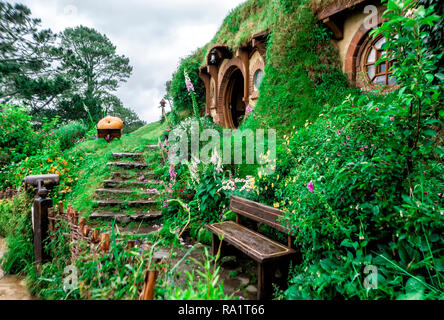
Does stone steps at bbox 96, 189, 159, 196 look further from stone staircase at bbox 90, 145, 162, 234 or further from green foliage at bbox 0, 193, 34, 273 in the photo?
green foliage at bbox 0, 193, 34, 273

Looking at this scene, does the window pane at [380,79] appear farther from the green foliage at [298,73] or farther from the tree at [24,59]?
the tree at [24,59]

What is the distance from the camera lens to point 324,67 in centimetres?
561

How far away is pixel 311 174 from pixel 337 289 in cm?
100

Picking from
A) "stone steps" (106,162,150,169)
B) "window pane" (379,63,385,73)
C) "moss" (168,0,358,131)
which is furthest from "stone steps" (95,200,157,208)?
"window pane" (379,63,385,73)

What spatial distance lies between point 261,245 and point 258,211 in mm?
481

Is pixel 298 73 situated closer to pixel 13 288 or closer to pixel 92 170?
pixel 92 170

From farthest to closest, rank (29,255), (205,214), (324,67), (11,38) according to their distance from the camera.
A: (11,38), (324,67), (205,214), (29,255)

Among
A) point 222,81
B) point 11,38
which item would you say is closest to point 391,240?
point 222,81

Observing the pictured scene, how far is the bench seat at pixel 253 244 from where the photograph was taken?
102 inches

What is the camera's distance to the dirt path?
2.87m

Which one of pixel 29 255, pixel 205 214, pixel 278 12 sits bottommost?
pixel 29 255

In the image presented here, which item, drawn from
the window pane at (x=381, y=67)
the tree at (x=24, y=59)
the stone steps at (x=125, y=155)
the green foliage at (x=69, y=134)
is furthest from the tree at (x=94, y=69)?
the window pane at (x=381, y=67)

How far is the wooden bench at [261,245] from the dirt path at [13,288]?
2.21 m

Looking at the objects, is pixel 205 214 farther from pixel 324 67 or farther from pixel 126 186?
pixel 324 67
